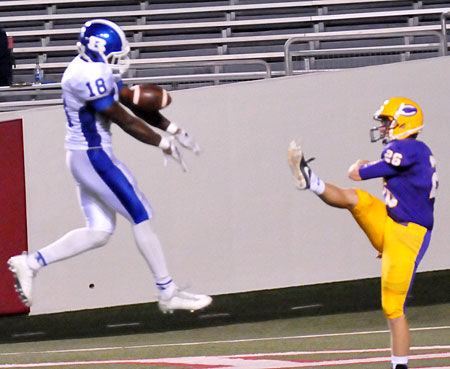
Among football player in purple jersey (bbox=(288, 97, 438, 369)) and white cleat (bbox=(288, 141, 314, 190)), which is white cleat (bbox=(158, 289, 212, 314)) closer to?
white cleat (bbox=(288, 141, 314, 190))

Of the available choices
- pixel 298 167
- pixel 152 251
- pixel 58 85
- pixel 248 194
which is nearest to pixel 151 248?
pixel 152 251

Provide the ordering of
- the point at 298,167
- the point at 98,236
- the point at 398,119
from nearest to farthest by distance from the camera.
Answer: the point at 98,236, the point at 298,167, the point at 398,119

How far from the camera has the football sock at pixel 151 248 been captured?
3.38m

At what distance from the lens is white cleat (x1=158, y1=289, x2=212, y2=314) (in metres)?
3.35

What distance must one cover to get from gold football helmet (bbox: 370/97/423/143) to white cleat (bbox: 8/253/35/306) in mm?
1689

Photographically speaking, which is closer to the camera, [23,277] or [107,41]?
[107,41]

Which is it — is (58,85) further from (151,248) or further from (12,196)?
(151,248)

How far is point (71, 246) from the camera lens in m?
3.46

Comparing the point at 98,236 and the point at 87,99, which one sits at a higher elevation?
the point at 87,99

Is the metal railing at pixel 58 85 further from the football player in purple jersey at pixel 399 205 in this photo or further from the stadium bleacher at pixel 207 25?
the football player in purple jersey at pixel 399 205

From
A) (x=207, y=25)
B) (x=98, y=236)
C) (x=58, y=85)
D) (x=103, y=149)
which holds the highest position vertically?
(x=207, y=25)

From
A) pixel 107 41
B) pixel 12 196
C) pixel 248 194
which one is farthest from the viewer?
pixel 248 194

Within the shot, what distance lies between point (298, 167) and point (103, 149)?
32.1 inches

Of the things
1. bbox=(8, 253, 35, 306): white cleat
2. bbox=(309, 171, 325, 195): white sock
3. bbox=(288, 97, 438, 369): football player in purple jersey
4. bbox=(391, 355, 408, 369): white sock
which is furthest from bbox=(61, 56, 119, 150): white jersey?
bbox=(391, 355, 408, 369): white sock
